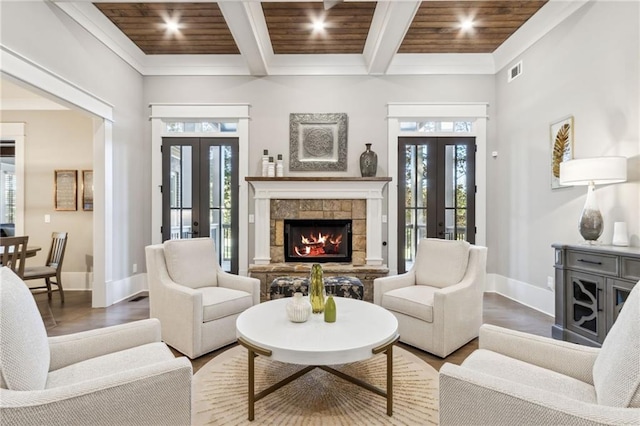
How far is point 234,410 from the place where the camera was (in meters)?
1.85

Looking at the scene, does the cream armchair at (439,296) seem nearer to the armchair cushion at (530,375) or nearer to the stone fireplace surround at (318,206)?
the armchair cushion at (530,375)

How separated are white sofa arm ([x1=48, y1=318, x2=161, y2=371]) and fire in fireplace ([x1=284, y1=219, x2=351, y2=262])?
9.73 ft

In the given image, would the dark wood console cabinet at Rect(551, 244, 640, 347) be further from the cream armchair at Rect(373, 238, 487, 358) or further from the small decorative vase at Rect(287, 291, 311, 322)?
the small decorative vase at Rect(287, 291, 311, 322)

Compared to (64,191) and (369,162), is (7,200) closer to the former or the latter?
(64,191)

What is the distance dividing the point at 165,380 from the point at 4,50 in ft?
10.4

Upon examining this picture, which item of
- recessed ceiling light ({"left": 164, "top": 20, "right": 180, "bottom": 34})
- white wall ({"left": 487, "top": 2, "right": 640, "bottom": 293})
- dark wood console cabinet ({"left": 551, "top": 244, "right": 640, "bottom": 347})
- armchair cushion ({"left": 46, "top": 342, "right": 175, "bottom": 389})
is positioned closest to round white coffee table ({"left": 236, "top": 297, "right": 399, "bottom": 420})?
armchair cushion ({"left": 46, "top": 342, "right": 175, "bottom": 389})

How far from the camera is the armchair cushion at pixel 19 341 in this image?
1063 mm

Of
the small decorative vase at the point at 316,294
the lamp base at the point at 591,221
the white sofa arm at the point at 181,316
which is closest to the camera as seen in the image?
the small decorative vase at the point at 316,294

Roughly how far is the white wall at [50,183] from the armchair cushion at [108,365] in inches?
157

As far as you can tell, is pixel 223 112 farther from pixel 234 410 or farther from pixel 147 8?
pixel 234 410

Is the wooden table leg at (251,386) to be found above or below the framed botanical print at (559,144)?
below

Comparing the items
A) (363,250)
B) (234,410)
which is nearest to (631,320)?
(234,410)

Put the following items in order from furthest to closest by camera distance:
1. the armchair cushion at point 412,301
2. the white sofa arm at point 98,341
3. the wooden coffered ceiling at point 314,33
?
the wooden coffered ceiling at point 314,33 → the armchair cushion at point 412,301 → the white sofa arm at point 98,341

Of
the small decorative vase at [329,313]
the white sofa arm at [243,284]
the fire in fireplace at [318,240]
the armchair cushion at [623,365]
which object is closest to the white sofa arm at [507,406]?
the armchair cushion at [623,365]
